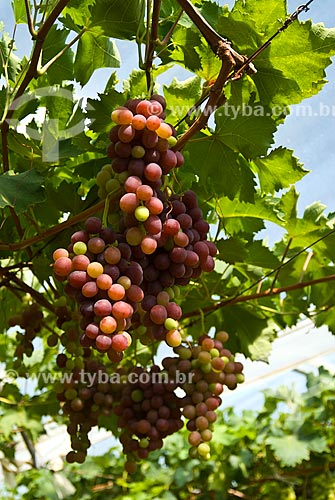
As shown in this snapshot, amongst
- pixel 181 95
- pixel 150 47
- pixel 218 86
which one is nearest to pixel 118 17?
pixel 150 47

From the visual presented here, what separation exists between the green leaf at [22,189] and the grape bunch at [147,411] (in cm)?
46

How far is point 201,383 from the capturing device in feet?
4.07

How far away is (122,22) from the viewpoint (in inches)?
42.9

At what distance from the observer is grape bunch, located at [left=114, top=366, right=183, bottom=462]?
3.98 feet

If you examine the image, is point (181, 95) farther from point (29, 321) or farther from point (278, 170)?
point (29, 321)

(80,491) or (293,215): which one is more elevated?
(293,215)

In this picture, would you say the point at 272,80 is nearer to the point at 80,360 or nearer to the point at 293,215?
the point at 293,215

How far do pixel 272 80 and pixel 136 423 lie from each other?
0.66m

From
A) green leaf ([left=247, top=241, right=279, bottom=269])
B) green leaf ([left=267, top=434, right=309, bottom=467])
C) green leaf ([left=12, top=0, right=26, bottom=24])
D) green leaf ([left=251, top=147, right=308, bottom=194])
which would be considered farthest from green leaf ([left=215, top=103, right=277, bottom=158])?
green leaf ([left=267, top=434, right=309, bottom=467])

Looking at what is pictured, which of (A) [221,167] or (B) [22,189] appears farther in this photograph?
(A) [221,167]

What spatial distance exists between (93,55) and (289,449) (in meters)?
1.81

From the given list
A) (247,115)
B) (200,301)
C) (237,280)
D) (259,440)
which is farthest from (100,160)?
(259,440)

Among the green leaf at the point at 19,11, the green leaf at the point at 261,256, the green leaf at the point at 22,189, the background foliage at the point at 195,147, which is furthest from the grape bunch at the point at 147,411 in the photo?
the green leaf at the point at 19,11

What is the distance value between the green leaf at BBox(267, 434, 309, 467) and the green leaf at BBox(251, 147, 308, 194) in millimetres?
1544
